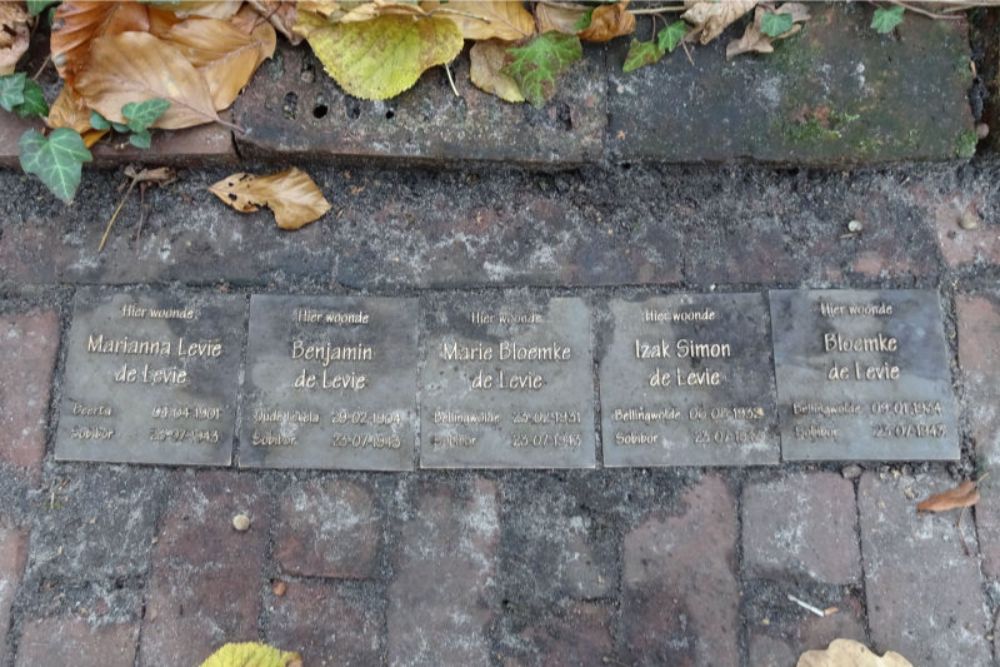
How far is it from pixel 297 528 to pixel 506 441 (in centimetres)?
57

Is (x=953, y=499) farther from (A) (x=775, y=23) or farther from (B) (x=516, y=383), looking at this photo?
(A) (x=775, y=23)

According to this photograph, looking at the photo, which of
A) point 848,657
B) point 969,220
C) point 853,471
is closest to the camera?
point 848,657

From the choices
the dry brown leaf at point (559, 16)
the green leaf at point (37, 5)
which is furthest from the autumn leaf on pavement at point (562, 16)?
the green leaf at point (37, 5)

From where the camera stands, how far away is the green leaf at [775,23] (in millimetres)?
1962

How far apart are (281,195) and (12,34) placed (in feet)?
2.56

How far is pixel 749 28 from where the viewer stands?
1.99 metres

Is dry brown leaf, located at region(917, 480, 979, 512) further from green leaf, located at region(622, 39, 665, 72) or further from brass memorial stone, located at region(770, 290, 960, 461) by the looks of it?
green leaf, located at region(622, 39, 665, 72)

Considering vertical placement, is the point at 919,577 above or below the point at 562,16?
below

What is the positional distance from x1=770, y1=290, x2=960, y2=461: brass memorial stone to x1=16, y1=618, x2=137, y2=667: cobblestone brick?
1698 mm

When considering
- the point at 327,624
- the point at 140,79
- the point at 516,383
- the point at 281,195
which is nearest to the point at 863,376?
the point at 516,383

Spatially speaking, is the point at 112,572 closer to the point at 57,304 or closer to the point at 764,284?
the point at 57,304

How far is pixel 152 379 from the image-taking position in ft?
6.40

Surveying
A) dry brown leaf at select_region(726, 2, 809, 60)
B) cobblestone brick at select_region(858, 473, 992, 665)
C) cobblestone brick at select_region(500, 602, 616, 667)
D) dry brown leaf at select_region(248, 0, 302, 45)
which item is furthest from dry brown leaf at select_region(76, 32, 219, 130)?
cobblestone brick at select_region(858, 473, 992, 665)

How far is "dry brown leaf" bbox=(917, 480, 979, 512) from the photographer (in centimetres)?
187
